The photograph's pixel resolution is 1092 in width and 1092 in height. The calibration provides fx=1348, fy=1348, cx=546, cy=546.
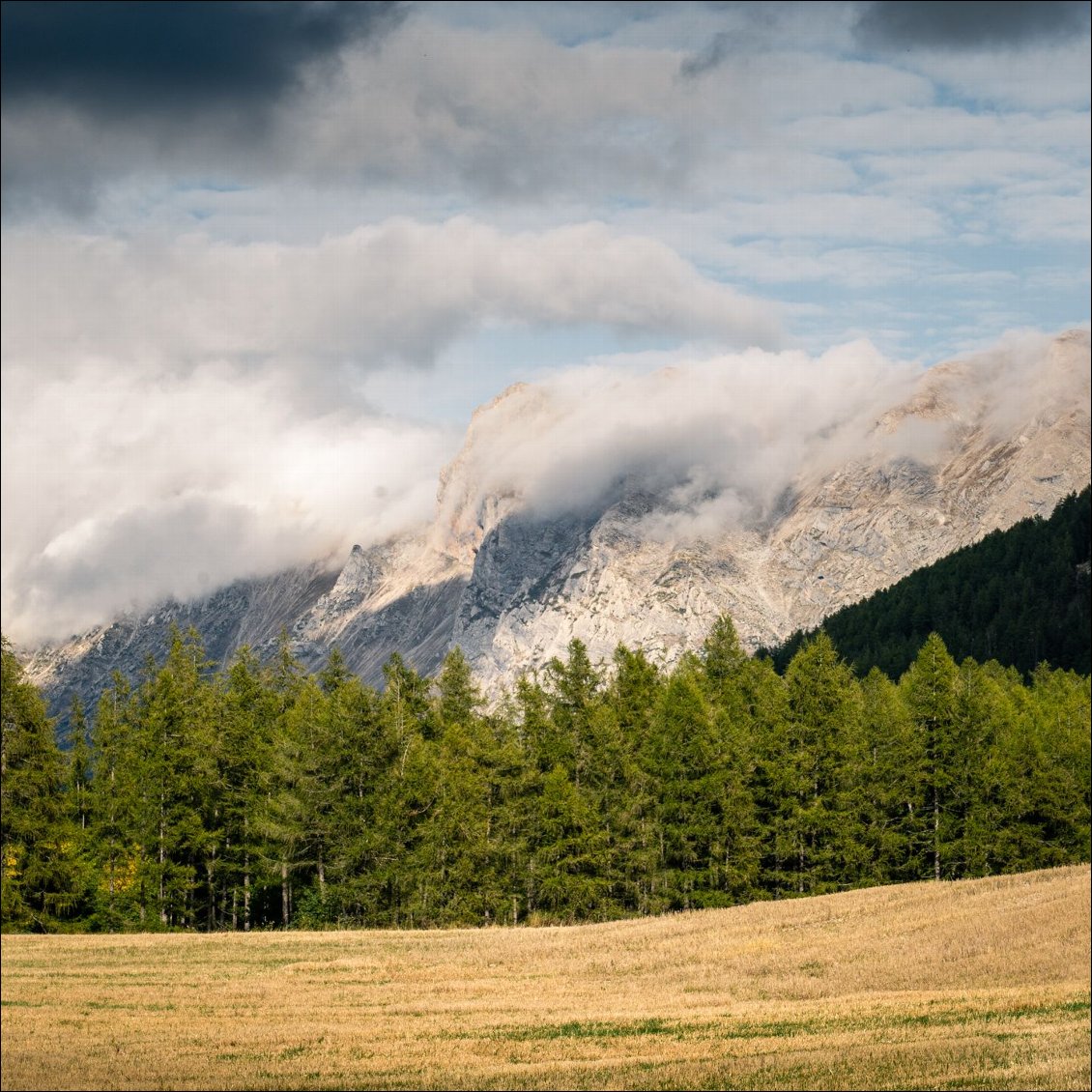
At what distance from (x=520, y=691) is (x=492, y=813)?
8.56m

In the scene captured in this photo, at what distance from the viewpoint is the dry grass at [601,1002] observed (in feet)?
94.9

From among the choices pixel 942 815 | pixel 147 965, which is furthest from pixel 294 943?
pixel 942 815

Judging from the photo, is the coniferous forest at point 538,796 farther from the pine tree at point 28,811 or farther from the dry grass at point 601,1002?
the dry grass at point 601,1002

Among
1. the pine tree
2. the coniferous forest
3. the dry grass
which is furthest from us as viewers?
the coniferous forest

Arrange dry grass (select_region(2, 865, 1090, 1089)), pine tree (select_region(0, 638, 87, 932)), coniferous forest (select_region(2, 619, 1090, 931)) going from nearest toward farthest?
dry grass (select_region(2, 865, 1090, 1089)) < pine tree (select_region(0, 638, 87, 932)) < coniferous forest (select_region(2, 619, 1090, 931))

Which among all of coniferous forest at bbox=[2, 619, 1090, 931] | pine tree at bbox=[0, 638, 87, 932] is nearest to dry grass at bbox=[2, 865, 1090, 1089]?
pine tree at bbox=[0, 638, 87, 932]

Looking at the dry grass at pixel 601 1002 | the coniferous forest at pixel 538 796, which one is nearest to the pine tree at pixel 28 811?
the coniferous forest at pixel 538 796

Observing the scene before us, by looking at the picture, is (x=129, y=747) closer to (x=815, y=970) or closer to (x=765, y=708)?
(x=765, y=708)

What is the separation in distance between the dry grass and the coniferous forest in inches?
420

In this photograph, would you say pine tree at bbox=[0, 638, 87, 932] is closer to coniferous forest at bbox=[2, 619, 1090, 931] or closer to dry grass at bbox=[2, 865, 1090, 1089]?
coniferous forest at bbox=[2, 619, 1090, 931]

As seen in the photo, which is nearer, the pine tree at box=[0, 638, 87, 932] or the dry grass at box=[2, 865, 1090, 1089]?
the dry grass at box=[2, 865, 1090, 1089]

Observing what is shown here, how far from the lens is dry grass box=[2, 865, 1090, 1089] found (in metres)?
28.9

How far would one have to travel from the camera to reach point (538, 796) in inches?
2992

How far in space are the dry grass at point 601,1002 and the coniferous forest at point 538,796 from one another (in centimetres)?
1068
